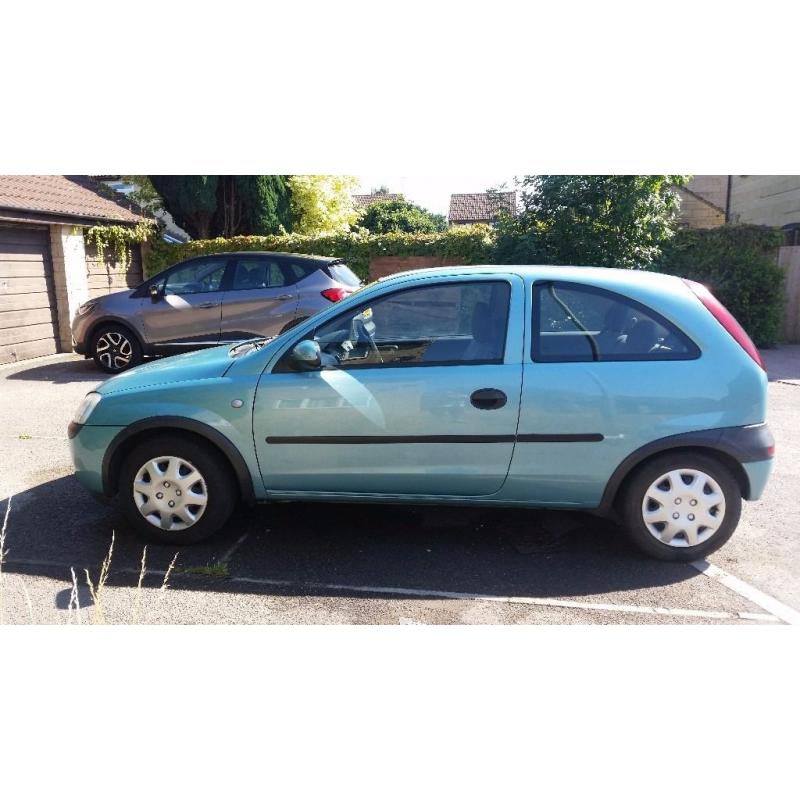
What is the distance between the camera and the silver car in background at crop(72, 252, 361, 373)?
31.3 feet

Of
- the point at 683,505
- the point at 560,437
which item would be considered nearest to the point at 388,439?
the point at 560,437

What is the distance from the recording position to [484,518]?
4656 millimetres

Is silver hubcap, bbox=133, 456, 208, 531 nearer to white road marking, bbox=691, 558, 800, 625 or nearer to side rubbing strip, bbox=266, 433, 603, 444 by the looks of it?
side rubbing strip, bbox=266, 433, 603, 444

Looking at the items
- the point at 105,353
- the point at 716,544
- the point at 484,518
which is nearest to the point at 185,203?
the point at 105,353

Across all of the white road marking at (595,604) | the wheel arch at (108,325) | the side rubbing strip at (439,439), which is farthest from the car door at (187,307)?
the white road marking at (595,604)

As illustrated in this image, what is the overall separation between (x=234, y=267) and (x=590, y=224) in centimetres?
589

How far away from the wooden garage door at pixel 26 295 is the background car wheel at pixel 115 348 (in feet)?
6.16

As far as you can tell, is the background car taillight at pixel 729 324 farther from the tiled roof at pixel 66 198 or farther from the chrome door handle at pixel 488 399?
the tiled roof at pixel 66 198

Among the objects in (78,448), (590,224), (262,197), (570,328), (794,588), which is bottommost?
(794,588)

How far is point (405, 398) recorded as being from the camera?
3920 millimetres

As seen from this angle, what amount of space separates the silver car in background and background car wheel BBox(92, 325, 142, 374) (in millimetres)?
14

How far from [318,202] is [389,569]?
17.6m

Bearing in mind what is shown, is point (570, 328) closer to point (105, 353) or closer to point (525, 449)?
point (525, 449)

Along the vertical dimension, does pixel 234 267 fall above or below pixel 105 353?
above
